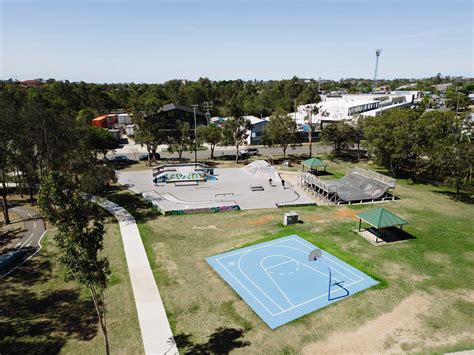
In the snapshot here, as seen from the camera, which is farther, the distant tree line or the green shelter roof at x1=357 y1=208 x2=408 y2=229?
the distant tree line

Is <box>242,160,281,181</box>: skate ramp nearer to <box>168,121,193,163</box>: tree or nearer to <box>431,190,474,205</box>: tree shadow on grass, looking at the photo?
<box>168,121,193,163</box>: tree

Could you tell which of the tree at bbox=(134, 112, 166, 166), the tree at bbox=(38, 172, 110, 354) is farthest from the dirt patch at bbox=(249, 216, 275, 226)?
the tree at bbox=(134, 112, 166, 166)

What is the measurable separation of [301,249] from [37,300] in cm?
2049

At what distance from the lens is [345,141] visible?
6119 cm

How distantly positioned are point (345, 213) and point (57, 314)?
29265 millimetres

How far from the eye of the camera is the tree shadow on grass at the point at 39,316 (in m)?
18.4

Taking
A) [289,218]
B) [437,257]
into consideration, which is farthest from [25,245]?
[437,257]

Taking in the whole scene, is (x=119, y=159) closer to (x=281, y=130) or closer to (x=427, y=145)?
(x=281, y=130)

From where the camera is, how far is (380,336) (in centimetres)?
1897

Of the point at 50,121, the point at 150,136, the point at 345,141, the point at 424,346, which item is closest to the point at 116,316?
the point at 424,346

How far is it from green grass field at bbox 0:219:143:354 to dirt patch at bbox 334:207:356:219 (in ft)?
75.3

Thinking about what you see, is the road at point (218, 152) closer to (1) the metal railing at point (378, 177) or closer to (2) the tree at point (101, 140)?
(2) the tree at point (101, 140)

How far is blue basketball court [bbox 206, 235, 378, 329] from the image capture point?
21.7 metres

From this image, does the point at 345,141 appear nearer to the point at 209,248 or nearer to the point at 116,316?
the point at 209,248
